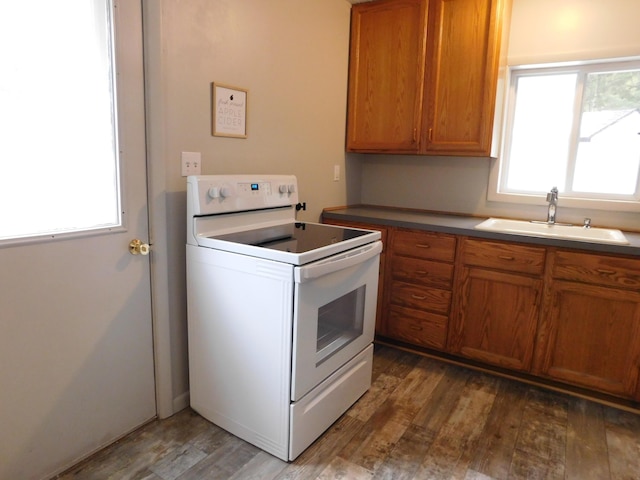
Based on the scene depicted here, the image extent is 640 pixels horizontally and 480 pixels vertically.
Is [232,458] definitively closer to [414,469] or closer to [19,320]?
[414,469]

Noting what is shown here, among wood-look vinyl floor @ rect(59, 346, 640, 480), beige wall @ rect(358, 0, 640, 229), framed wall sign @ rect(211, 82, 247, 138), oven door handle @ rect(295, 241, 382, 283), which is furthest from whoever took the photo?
beige wall @ rect(358, 0, 640, 229)

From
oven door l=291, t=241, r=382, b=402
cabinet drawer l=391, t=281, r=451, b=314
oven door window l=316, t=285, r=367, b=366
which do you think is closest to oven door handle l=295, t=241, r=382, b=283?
oven door l=291, t=241, r=382, b=402

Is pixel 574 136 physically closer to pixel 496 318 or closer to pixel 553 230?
pixel 553 230

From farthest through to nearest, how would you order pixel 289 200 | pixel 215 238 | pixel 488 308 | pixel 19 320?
pixel 488 308 → pixel 289 200 → pixel 215 238 → pixel 19 320

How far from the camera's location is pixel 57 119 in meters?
1.46

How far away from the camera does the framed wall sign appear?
1.94 meters

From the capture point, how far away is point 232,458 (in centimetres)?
171

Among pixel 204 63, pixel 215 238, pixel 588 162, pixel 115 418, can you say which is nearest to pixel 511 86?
pixel 588 162

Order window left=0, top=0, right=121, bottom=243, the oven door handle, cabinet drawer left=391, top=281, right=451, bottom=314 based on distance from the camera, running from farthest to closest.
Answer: cabinet drawer left=391, top=281, right=451, bottom=314, the oven door handle, window left=0, top=0, right=121, bottom=243

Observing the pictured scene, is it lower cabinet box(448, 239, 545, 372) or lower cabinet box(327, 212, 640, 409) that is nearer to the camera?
lower cabinet box(327, 212, 640, 409)

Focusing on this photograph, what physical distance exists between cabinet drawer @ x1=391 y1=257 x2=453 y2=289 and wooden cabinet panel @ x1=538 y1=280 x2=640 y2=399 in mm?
569

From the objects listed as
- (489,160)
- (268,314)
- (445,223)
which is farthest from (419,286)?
(268,314)

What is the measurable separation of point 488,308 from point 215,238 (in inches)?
63.0

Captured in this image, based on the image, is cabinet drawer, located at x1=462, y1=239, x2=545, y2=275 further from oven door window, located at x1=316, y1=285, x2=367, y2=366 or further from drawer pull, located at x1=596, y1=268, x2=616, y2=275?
oven door window, located at x1=316, y1=285, x2=367, y2=366
